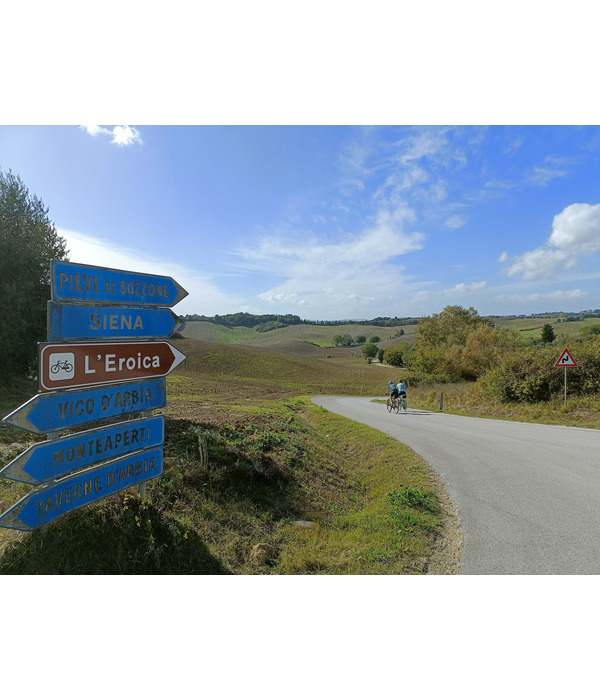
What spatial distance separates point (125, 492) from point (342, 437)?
8.54 metres

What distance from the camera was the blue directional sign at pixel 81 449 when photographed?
3.26 meters

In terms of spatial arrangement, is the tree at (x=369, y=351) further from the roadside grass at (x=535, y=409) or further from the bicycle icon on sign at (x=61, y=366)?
the bicycle icon on sign at (x=61, y=366)

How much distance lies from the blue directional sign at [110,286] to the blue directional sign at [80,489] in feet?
6.37

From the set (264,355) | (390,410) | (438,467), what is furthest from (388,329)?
(438,467)

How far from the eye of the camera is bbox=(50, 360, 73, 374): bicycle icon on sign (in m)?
3.51

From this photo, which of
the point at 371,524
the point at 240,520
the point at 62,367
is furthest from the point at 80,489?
the point at 371,524

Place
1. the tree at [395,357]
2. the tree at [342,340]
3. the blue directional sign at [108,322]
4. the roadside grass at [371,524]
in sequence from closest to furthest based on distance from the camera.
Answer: the blue directional sign at [108,322]
the roadside grass at [371,524]
the tree at [395,357]
the tree at [342,340]

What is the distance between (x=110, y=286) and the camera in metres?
4.10

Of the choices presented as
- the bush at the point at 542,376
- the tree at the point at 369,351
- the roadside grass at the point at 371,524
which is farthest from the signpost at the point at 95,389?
the tree at the point at 369,351

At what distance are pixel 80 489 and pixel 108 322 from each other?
1880mm

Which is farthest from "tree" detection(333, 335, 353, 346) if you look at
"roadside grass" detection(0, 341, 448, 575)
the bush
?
"roadside grass" detection(0, 341, 448, 575)

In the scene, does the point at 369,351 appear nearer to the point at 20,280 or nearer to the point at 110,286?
the point at 20,280

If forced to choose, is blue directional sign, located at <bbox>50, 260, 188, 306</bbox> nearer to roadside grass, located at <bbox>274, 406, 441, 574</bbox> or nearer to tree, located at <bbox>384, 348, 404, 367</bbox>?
roadside grass, located at <bbox>274, 406, 441, 574</bbox>

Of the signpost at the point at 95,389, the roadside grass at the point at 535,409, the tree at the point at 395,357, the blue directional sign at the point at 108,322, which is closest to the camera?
the signpost at the point at 95,389
